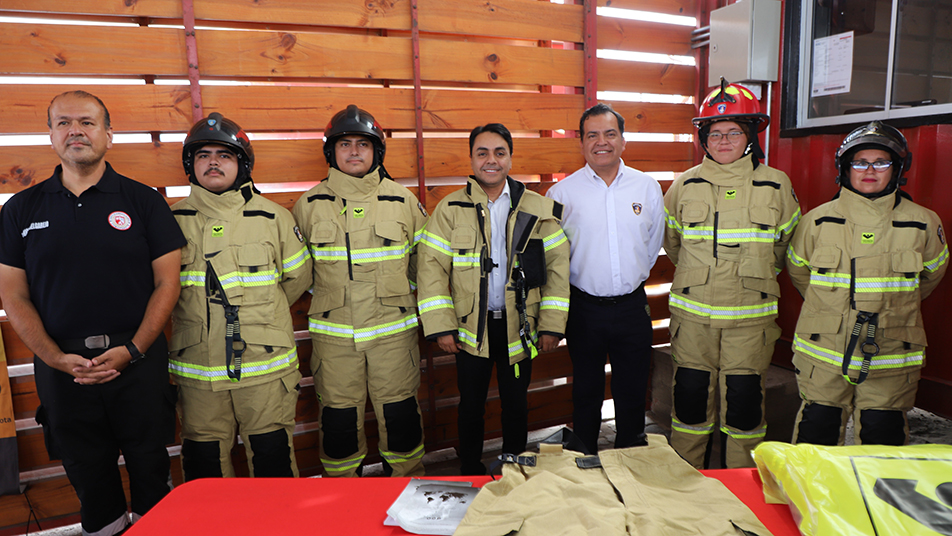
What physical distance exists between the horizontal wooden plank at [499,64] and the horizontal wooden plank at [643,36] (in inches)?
11.9

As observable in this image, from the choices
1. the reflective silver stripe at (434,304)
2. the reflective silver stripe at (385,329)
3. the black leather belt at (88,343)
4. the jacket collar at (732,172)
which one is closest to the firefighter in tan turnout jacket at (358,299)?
the reflective silver stripe at (385,329)

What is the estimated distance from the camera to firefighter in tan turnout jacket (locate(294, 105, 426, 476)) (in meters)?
3.04

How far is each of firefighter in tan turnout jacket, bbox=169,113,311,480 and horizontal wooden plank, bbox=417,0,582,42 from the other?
1.60m

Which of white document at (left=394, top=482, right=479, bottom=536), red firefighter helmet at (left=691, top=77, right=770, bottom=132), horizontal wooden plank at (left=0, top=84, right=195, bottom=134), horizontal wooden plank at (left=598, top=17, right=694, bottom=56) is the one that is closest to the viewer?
white document at (left=394, top=482, right=479, bottom=536)

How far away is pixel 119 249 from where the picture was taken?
2549 mm

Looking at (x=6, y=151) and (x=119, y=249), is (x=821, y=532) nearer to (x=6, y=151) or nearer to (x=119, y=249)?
(x=119, y=249)

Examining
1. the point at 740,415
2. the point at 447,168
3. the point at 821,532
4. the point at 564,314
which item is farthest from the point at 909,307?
the point at 447,168

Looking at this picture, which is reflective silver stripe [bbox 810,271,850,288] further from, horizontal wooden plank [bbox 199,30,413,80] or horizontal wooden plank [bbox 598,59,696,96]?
horizontal wooden plank [bbox 199,30,413,80]

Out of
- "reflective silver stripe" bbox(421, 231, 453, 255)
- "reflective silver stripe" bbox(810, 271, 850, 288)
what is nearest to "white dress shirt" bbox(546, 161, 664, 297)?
"reflective silver stripe" bbox(421, 231, 453, 255)

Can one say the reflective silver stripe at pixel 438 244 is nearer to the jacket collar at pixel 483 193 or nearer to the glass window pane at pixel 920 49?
the jacket collar at pixel 483 193

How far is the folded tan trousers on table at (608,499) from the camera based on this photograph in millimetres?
1324

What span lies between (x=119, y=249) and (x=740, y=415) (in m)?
3.39

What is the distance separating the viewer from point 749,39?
12.8ft

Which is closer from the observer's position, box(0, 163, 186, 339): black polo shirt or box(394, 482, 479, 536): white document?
box(394, 482, 479, 536): white document
